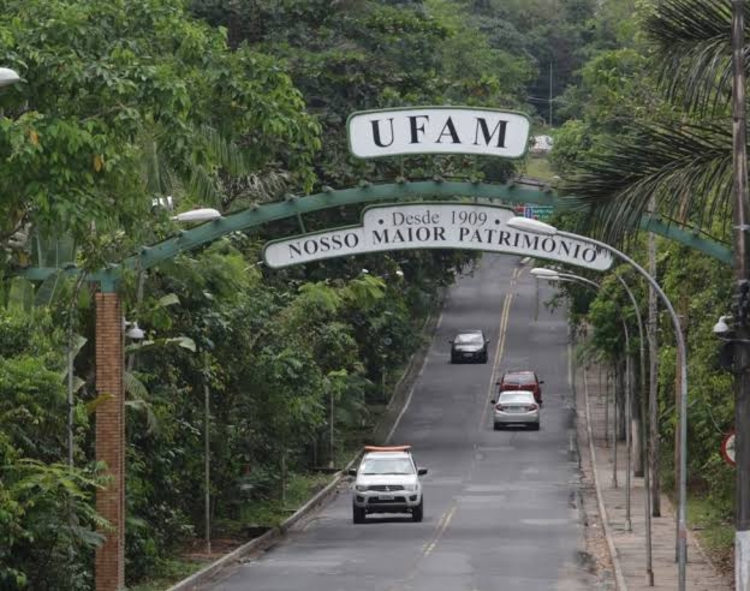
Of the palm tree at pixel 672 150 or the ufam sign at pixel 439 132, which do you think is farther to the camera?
the ufam sign at pixel 439 132

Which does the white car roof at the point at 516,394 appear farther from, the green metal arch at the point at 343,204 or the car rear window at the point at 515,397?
the green metal arch at the point at 343,204

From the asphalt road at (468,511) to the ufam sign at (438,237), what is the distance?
8.49m

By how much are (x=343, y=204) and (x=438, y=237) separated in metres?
1.31

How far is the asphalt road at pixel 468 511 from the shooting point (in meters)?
31.6

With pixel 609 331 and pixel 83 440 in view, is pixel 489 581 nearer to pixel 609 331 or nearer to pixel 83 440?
pixel 83 440

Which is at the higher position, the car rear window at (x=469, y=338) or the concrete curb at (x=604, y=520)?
the car rear window at (x=469, y=338)

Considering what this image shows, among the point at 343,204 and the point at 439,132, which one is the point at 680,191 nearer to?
the point at 439,132

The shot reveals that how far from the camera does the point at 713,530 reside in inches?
1531

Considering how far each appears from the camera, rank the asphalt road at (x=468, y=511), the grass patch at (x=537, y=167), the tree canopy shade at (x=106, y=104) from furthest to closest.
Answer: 1. the grass patch at (x=537, y=167)
2. the asphalt road at (x=468, y=511)
3. the tree canopy shade at (x=106, y=104)

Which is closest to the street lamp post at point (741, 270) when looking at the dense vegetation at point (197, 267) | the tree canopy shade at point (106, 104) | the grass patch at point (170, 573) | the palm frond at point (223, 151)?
the dense vegetation at point (197, 267)

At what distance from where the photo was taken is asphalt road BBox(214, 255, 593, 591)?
31562mm

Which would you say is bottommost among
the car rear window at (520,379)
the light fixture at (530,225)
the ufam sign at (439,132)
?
the light fixture at (530,225)

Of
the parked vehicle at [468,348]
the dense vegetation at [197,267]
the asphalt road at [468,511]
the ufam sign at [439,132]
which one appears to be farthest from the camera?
the parked vehicle at [468,348]

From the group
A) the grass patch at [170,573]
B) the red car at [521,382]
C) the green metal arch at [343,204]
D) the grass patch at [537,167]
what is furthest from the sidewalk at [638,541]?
the grass patch at [537,167]
